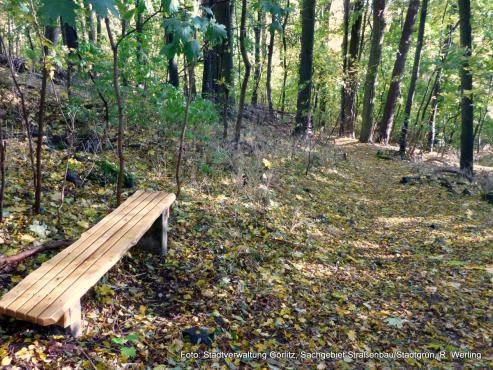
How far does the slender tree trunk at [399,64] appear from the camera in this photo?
11.9 metres

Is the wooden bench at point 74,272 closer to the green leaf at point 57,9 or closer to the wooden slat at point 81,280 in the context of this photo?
the wooden slat at point 81,280

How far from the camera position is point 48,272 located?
2.22 m

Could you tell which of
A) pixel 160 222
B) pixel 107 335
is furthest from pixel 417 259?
pixel 107 335

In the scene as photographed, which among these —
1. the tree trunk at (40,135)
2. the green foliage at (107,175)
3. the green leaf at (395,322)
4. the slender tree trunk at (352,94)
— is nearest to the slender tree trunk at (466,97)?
the slender tree trunk at (352,94)

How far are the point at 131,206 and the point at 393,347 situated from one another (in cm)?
254

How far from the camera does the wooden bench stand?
1884mm

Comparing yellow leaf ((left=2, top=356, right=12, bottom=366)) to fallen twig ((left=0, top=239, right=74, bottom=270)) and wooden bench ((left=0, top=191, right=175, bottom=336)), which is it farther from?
fallen twig ((left=0, top=239, right=74, bottom=270))

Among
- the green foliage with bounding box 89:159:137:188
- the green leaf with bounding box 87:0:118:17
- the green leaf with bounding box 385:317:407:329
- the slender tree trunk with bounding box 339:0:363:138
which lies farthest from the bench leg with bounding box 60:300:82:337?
the slender tree trunk with bounding box 339:0:363:138

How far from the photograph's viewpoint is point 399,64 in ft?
40.7

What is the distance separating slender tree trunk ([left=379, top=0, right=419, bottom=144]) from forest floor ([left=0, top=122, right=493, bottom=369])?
7691mm

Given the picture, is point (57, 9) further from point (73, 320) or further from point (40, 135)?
point (40, 135)

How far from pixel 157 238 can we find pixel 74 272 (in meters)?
1.27

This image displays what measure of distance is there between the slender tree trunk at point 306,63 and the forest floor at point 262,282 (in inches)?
170

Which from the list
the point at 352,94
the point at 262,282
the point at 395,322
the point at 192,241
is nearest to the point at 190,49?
the point at 192,241
